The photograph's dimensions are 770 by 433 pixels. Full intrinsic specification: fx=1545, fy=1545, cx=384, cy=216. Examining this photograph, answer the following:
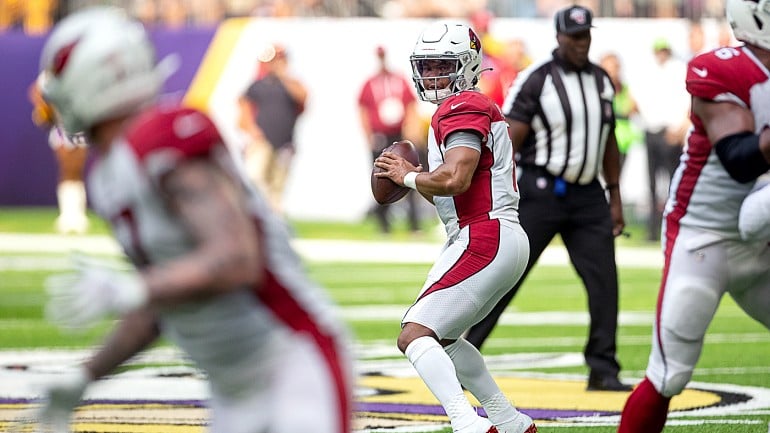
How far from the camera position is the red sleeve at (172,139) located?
10.4 feet

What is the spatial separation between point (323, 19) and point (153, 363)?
1327 centimetres

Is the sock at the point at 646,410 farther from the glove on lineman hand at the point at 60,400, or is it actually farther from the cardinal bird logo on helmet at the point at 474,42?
the glove on lineman hand at the point at 60,400

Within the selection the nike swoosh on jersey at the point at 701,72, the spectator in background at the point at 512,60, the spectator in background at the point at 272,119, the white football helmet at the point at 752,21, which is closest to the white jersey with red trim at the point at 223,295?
the nike swoosh on jersey at the point at 701,72

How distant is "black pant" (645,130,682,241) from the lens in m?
17.5

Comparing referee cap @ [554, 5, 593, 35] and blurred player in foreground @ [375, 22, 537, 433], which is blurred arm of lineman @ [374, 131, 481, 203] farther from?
referee cap @ [554, 5, 593, 35]

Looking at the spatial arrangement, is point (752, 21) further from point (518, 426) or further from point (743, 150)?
point (518, 426)

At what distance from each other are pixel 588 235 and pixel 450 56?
85.7 inches

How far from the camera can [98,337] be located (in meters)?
10.5

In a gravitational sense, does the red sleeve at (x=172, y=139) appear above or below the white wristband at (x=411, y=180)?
above

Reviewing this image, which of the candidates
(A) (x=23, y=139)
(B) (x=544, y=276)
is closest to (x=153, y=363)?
(B) (x=544, y=276)

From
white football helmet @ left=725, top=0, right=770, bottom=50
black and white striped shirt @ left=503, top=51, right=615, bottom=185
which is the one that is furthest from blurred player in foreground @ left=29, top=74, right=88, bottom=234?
white football helmet @ left=725, top=0, right=770, bottom=50

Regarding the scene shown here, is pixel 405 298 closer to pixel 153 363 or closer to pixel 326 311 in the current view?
pixel 153 363

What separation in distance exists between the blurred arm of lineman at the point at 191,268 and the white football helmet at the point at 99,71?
0.89ft

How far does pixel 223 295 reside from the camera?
3340 millimetres
